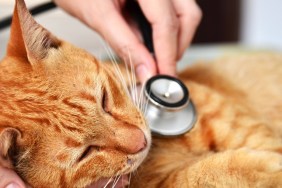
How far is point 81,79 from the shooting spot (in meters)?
1.10

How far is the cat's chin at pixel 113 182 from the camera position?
1062mm

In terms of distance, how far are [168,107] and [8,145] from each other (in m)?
0.43

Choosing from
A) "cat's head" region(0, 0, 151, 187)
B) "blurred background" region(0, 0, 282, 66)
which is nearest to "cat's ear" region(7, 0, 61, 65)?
"cat's head" region(0, 0, 151, 187)

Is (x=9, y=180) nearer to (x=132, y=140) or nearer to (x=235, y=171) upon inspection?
(x=132, y=140)

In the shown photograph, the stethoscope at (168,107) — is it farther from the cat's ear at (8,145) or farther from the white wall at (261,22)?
the white wall at (261,22)

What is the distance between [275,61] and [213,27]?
1078mm

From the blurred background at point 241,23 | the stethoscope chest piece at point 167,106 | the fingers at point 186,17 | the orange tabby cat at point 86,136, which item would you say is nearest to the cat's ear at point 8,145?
the orange tabby cat at point 86,136

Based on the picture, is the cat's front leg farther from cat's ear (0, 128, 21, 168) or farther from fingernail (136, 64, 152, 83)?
cat's ear (0, 128, 21, 168)

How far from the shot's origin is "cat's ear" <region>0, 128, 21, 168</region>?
870 millimetres

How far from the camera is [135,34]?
4.39ft

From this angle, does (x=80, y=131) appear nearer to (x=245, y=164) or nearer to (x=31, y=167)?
(x=31, y=167)

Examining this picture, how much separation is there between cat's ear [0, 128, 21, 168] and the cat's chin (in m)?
0.21

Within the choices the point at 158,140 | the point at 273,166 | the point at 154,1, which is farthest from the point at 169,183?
the point at 154,1

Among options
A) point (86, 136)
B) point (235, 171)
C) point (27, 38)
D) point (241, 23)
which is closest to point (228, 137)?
point (235, 171)
